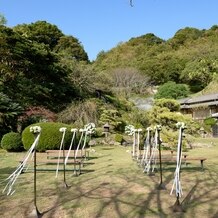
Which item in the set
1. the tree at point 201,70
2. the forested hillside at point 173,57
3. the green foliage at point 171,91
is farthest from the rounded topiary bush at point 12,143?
the tree at point 201,70

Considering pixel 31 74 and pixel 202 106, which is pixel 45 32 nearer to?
pixel 31 74

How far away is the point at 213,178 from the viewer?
808cm

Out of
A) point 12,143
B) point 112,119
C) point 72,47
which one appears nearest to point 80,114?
point 112,119

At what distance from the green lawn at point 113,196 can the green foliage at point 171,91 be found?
35.0 m

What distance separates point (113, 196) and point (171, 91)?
3918cm

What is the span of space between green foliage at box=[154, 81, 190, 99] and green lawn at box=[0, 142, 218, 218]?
3501 centimetres

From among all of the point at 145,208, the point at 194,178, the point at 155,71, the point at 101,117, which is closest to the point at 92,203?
the point at 145,208

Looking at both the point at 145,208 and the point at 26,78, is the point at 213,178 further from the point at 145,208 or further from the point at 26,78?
the point at 26,78

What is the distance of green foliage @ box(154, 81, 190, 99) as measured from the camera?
43812 mm

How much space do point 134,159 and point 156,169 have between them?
2622 millimetres

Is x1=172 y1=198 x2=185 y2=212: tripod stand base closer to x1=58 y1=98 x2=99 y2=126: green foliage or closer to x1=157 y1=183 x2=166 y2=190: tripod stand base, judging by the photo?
x1=157 y1=183 x2=166 y2=190: tripod stand base

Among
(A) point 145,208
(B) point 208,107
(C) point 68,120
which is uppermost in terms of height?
(B) point 208,107

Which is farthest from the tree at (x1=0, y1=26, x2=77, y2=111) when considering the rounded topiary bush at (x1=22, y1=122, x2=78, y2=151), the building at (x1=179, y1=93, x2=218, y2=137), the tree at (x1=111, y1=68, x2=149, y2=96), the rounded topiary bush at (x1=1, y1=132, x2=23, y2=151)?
the tree at (x1=111, y1=68, x2=149, y2=96)

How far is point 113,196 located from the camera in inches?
247
